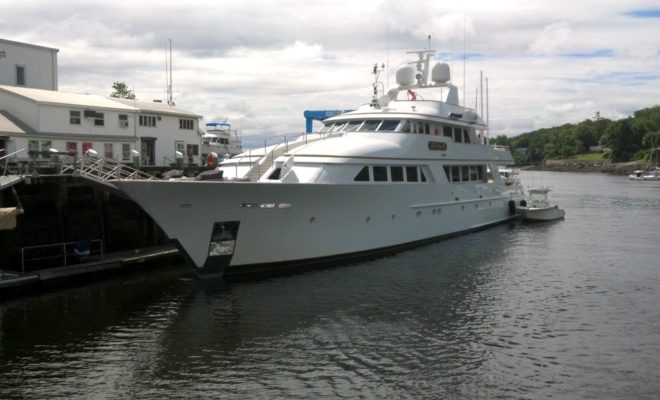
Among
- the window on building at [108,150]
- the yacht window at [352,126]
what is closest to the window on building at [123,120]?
the window on building at [108,150]

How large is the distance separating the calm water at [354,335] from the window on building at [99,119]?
15242 millimetres

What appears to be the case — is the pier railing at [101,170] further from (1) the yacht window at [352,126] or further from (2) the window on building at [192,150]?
(2) the window on building at [192,150]

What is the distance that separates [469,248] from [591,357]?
13.9 metres

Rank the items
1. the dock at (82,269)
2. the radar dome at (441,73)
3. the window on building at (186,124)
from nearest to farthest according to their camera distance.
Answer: the dock at (82,269) → the radar dome at (441,73) → the window on building at (186,124)

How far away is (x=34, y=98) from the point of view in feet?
102

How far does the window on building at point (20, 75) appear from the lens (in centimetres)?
3775

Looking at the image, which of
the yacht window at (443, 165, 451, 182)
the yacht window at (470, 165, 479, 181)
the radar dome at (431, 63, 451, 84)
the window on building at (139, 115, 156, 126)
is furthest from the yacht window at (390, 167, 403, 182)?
the window on building at (139, 115, 156, 126)

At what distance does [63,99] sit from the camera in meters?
33.0

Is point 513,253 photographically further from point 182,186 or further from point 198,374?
point 198,374

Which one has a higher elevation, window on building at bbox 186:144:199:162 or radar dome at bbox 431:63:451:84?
radar dome at bbox 431:63:451:84

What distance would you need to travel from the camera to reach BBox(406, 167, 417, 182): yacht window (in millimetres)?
25844

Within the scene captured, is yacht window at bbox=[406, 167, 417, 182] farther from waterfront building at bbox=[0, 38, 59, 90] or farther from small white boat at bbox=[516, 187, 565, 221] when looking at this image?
waterfront building at bbox=[0, 38, 59, 90]

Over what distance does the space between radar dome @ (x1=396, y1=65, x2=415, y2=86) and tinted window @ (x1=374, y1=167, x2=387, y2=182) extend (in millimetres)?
9622

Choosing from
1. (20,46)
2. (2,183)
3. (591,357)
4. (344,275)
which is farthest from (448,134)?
(20,46)
